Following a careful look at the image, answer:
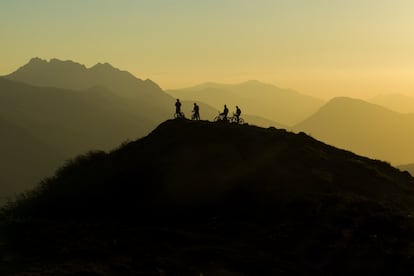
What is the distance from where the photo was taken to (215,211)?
33.2 metres

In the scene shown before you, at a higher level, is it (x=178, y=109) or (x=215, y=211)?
(x=178, y=109)

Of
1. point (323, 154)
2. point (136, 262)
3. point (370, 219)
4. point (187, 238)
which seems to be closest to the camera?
point (136, 262)

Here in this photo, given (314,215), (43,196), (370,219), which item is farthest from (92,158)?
(370,219)

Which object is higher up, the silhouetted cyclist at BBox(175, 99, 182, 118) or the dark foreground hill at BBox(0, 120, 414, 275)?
the silhouetted cyclist at BBox(175, 99, 182, 118)

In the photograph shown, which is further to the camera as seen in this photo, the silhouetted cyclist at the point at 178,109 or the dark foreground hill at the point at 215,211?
the silhouetted cyclist at the point at 178,109

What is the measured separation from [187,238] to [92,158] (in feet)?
75.4

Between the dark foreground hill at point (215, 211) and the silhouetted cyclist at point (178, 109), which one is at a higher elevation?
the silhouetted cyclist at point (178, 109)

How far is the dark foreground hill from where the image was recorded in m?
23.5

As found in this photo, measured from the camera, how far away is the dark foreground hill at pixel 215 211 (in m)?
23.5

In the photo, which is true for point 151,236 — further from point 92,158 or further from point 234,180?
point 92,158

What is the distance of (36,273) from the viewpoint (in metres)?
19.4

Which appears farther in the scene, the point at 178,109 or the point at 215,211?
the point at 178,109

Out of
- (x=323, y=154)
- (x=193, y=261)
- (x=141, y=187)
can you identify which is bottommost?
(x=193, y=261)

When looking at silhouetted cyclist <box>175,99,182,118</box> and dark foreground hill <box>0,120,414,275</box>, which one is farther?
silhouetted cyclist <box>175,99,182,118</box>
